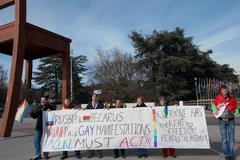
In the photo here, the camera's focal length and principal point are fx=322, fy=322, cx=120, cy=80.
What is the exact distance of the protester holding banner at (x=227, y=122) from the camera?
7.64 metres

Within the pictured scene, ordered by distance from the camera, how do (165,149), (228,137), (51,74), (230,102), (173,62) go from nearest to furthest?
(228,137) < (230,102) < (165,149) < (173,62) < (51,74)

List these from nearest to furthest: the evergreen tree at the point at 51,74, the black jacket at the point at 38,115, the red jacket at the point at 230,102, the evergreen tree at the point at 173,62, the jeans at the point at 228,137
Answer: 1. the jeans at the point at 228,137
2. the red jacket at the point at 230,102
3. the black jacket at the point at 38,115
4. the evergreen tree at the point at 173,62
5. the evergreen tree at the point at 51,74

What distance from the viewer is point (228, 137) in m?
7.71

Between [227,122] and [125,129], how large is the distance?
104 inches

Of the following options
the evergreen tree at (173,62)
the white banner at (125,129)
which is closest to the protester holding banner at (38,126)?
A: the white banner at (125,129)

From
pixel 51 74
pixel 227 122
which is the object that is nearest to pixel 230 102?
pixel 227 122

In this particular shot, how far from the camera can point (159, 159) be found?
809 centimetres

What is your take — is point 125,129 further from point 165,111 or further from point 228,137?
point 228,137

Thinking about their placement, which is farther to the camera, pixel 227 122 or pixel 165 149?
pixel 165 149

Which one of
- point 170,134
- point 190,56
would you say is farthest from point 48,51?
point 190,56

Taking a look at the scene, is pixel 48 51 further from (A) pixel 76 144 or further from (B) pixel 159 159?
(B) pixel 159 159

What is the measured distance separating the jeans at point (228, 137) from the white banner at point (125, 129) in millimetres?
642

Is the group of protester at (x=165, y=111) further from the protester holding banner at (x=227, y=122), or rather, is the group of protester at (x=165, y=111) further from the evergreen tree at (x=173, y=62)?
the evergreen tree at (x=173, y=62)

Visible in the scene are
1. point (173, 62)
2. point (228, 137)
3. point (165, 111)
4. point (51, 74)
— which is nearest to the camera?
point (228, 137)
